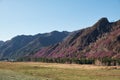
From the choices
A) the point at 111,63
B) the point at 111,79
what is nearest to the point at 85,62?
the point at 111,63

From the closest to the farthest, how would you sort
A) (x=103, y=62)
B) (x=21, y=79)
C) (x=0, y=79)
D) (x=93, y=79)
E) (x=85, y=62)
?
1. (x=0, y=79)
2. (x=21, y=79)
3. (x=93, y=79)
4. (x=103, y=62)
5. (x=85, y=62)

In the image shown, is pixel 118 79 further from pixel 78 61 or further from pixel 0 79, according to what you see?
pixel 78 61

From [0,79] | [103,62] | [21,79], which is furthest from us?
[103,62]

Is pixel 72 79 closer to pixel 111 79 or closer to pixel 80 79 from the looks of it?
pixel 80 79

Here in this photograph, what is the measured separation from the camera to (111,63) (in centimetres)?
16762

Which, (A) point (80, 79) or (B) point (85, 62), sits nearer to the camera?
(A) point (80, 79)

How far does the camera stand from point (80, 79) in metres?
68.4

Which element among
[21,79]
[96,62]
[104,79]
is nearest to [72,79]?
[104,79]

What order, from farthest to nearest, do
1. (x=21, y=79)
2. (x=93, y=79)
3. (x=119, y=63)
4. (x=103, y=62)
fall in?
(x=103, y=62) < (x=119, y=63) < (x=93, y=79) < (x=21, y=79)

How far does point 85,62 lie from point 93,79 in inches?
4886

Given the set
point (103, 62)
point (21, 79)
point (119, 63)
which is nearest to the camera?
point (21, 79)

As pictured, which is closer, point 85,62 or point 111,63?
point 111,63

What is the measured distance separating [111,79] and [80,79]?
7.56 m

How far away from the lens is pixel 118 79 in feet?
Answer: 224
